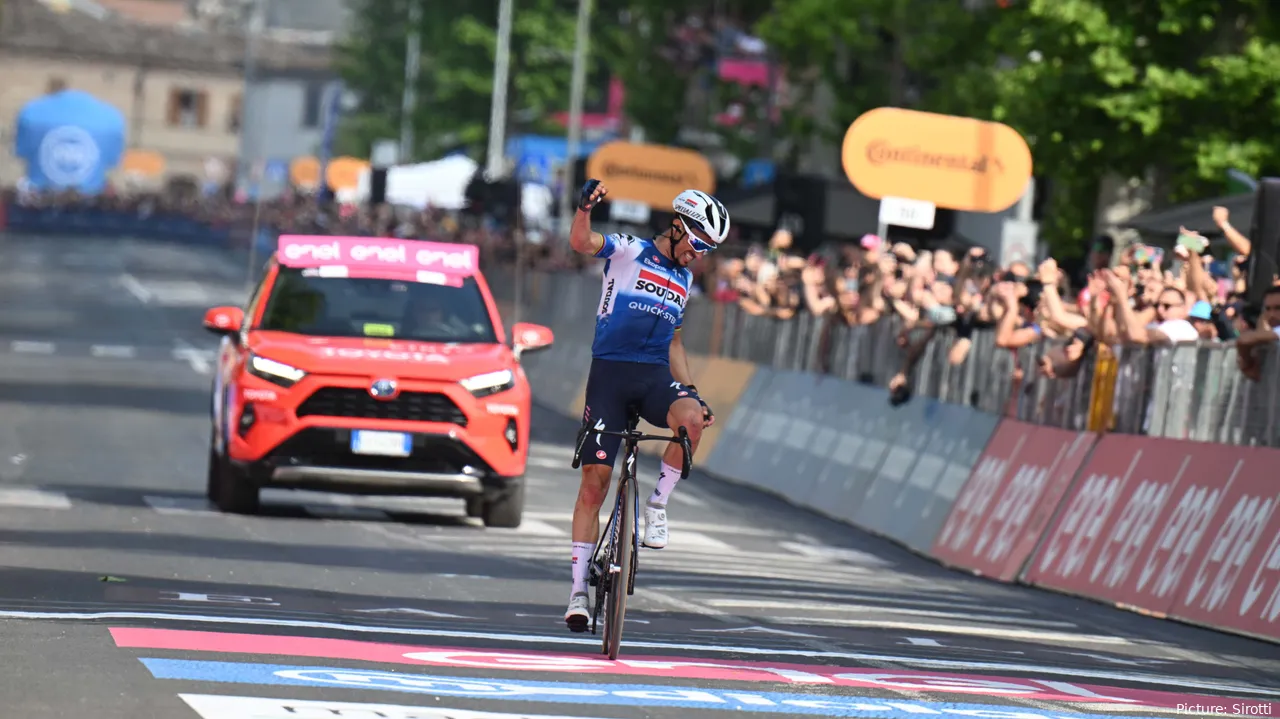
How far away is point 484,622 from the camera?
38.8 feet

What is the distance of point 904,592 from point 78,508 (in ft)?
17.6

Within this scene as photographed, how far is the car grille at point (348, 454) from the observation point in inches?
671

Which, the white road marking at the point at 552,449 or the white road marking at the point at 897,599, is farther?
the white road marking at the point at 552,449

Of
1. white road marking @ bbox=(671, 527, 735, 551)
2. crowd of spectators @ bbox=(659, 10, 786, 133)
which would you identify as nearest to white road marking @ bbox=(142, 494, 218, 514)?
white road marking @ bbox=(671, 527, 735, 551)

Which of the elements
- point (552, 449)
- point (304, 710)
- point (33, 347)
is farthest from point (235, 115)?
point (304, 710)

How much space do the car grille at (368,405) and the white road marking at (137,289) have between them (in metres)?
39.2

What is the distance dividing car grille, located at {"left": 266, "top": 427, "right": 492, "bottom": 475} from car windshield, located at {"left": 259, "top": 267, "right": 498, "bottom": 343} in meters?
0.97

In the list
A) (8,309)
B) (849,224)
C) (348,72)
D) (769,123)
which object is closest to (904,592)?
(849,224)

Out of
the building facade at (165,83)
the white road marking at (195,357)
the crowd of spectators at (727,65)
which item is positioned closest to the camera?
the white road marking at (195,357)

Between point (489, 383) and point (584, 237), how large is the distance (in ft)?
21.9

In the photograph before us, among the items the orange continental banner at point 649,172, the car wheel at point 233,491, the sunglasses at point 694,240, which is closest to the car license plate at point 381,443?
the car wheel at point 233,491

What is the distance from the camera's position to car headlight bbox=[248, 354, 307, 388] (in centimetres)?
1712

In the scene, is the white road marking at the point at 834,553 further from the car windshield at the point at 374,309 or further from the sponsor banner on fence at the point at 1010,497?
the car windshield at the point at 374,309

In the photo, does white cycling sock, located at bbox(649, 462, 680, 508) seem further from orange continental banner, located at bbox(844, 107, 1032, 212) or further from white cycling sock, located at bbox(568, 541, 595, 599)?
orange continental banner, located at bbox(844, 107, 1032, 212)
